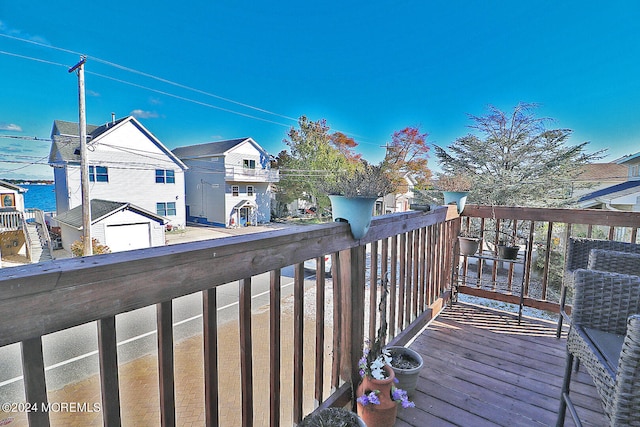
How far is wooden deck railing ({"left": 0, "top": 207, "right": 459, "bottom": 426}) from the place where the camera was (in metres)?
0.51

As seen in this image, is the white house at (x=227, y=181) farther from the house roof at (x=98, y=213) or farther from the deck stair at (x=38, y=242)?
the deck stair at (x=38, y=242)

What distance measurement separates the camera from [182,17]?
Answer: 7402 millimetres

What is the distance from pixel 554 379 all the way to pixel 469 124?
959 centimetres

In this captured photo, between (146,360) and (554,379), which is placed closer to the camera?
(554,379)

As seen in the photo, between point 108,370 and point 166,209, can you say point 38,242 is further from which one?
point 108,370

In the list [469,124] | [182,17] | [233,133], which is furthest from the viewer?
[233,133]

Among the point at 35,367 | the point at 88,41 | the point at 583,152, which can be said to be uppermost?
the point at 88,41

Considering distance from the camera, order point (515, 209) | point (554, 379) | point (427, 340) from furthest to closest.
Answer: point (515, 209), point (427, 340), point (554, 379)

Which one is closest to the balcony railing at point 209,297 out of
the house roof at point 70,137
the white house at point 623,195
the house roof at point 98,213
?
the house roof at point 98,213

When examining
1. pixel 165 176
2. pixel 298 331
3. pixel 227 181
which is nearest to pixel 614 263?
pixel 298 331

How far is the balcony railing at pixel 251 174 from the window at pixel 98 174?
5416 mm

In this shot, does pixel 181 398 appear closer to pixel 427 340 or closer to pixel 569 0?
pixel 427 340

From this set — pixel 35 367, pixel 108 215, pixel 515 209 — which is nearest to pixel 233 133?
pixel 108 215

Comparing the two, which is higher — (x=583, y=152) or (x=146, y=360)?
(x=583, y=152)
